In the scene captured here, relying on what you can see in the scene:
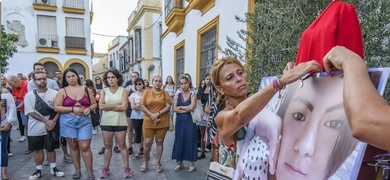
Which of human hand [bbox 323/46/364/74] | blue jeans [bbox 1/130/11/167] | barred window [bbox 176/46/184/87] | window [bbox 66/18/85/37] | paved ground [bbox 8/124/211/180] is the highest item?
window [bbox 66/18/85/37]

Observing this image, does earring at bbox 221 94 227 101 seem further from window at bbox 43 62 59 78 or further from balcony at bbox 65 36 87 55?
balcony at bbox 65 36 87 55

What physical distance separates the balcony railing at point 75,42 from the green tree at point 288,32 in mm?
21475

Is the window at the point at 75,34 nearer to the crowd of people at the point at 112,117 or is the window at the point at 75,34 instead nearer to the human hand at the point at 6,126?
the crowd of people at the point at 112,117

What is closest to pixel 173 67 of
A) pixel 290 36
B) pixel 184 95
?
pixel 184 95

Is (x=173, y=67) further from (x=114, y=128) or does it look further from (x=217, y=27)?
(x=114, y=128)

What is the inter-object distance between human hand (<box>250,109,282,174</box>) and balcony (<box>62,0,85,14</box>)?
914 inches

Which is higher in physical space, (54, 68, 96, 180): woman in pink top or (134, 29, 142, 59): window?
(134, 29, 142, 59): window

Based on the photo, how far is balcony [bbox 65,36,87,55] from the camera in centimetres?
2127

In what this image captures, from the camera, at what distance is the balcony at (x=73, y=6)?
2108cm

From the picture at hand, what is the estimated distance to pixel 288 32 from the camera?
212cm

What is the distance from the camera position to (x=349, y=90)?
80 centimetres

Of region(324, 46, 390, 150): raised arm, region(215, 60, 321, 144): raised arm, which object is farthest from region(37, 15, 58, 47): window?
region(324, 46, 390, 150): raised arm

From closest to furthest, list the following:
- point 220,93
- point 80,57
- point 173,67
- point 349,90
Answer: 1. point 349,90
2. point 220,93
3. point 173,67
4. point 80,57

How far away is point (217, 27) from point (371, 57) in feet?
17.2
